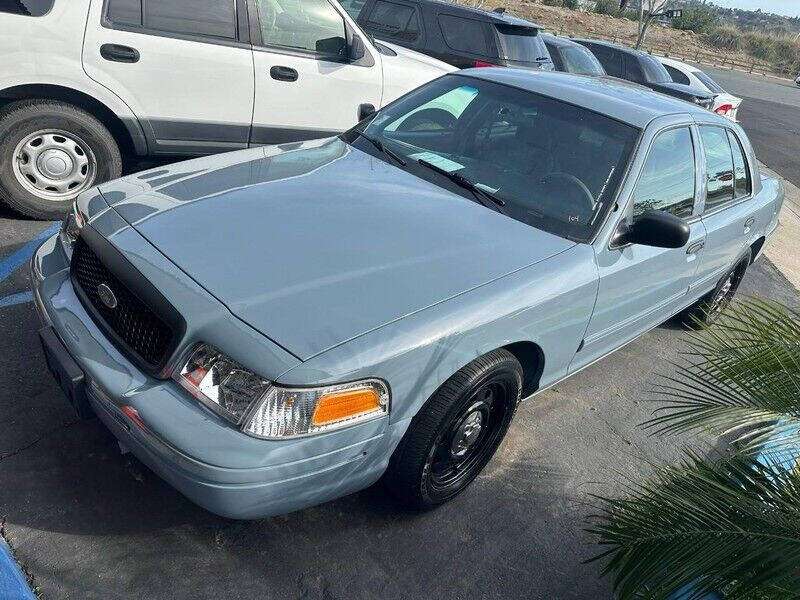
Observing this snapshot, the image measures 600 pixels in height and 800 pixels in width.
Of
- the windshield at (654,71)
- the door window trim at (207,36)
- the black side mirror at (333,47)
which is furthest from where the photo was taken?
the windshield at (654,71)

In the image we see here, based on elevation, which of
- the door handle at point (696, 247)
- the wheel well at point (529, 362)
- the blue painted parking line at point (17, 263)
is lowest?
the blue painted parking line at point (17, 263)

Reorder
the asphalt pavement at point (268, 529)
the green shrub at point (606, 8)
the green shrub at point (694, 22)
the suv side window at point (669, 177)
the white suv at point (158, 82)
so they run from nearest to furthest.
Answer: the asphalt pavement at point (268, 529) < the suv side window at point (669, 177) < the white suv at point (158, 82) < the green shrub at point (606, 8) < the green shrub at point (694, 22)

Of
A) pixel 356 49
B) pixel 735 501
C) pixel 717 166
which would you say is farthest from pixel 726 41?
pixel 735 501

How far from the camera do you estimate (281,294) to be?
94.3 inches

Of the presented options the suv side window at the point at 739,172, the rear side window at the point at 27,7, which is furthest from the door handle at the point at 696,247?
the rear side window at the point at 27,7

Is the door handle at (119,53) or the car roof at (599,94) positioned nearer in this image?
the car roof at (599,94)

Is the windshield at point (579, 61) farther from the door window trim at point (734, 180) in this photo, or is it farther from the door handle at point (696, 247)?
the door handle at point (696, 247)

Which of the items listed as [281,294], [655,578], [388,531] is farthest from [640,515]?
[281,294]

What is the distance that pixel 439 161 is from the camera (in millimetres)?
3588

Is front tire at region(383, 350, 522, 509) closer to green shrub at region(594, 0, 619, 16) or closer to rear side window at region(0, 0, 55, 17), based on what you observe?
rear side window at region(0, 0, 55, 17)

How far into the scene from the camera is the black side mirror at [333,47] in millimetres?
5393

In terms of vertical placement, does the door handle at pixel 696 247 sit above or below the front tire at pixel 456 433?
above

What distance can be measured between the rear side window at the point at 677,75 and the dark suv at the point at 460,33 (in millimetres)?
4377

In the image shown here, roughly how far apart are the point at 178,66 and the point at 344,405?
3.47 m
